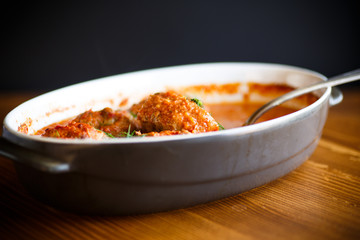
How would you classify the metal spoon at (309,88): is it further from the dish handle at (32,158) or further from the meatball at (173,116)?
the dish handle at (32,158)

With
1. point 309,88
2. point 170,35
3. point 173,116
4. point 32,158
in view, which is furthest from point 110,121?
point 170,35

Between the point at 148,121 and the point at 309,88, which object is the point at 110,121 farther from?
the point at 309,88

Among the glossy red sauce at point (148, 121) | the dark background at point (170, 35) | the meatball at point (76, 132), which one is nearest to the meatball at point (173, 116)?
the glossy red sauce at point (148, 121)

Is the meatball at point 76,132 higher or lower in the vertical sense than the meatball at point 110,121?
higher

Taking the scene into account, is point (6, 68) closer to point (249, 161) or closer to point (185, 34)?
point (185, 34)

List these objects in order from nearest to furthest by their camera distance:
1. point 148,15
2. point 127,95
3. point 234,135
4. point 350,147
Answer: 1. point 234,135
2. point 350,147
3. point 127,95
4. point 148,15

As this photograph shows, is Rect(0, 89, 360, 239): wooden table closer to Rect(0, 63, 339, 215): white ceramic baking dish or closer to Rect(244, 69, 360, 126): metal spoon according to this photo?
Rect(0, 63, 339, 215): white ceramic baking dish

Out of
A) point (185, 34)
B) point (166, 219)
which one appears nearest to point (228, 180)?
point (166, 219)
